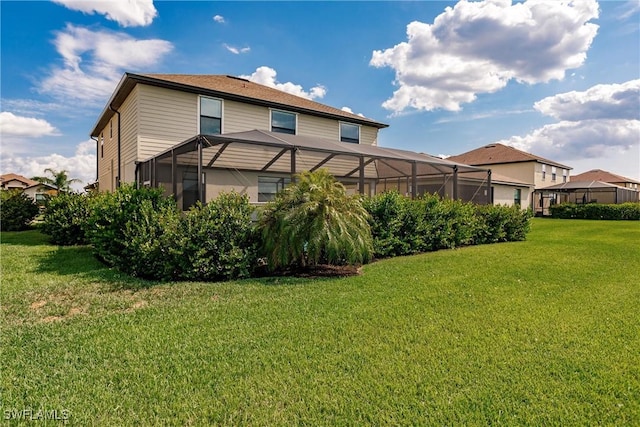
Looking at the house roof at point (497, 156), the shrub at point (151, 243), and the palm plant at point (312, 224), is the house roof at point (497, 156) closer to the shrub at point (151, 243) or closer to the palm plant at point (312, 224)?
the palm plant at point (312, 224)

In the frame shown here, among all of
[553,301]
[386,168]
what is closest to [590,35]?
[386,168]

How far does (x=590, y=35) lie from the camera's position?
9.70 metres

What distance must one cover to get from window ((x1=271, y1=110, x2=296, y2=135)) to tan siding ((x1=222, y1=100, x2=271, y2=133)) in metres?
0.29

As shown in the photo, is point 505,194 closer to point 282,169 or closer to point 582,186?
point 582,186

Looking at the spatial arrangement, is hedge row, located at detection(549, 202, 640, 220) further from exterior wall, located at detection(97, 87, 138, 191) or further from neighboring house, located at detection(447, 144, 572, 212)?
exterior wall, located at detection(97, 87, 138, 191)

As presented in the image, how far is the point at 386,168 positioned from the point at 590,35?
711cm

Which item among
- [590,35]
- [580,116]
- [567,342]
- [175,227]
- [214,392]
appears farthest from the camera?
[580,116]

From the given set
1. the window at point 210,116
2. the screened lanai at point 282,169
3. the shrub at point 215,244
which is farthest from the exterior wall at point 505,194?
the shrub at point 215,244

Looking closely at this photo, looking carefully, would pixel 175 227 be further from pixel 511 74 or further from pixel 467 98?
pixel 467 98

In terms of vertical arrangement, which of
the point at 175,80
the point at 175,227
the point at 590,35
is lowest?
the point at 175,227

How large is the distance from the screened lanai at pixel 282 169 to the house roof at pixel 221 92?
8.21 feet

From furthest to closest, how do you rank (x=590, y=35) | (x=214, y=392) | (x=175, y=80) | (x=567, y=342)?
(x=175, y=80) → (x=590, y=35) → (x=567, y=342) → (x=214, y=392)

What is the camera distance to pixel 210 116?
11328mm

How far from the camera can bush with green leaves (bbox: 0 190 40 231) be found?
40.6ft
